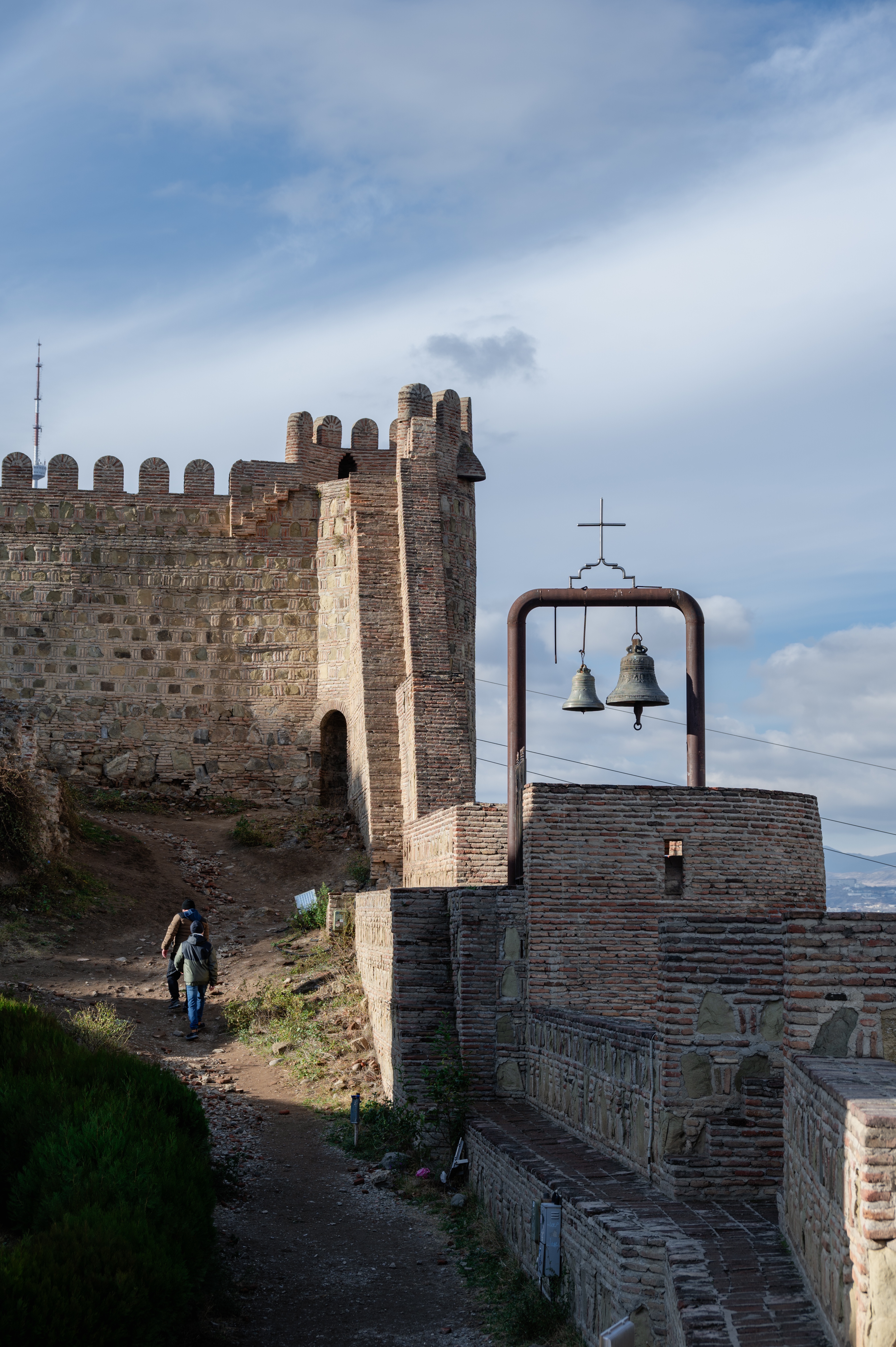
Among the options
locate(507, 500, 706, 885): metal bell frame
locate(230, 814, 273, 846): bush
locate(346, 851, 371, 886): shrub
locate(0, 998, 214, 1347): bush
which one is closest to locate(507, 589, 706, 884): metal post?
locate(507, 500, 706, 885): metal bell frame

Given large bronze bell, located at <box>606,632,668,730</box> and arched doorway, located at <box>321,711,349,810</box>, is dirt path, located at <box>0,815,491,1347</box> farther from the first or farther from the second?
large bronze bell, located at <box>606,632,668,730</box>

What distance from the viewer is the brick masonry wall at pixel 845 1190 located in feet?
12.8

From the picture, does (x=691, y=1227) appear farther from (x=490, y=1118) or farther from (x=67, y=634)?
(x=67, y=634)

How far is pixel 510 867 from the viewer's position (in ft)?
35.0

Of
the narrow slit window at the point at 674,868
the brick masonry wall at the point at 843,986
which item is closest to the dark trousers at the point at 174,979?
the narrow slit window at the point at 674,868

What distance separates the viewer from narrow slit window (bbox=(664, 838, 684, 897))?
10375mm

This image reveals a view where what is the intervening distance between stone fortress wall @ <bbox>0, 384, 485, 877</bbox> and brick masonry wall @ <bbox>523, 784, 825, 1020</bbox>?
1012cm

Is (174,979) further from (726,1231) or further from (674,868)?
(726,1231)

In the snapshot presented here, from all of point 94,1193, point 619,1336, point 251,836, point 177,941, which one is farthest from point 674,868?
point 251,836

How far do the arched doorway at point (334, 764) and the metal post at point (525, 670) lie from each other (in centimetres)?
944

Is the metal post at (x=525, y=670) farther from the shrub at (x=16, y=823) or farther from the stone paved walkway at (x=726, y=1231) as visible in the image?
the shrub at (x=16, y=823)

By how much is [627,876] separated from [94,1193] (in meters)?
4.92

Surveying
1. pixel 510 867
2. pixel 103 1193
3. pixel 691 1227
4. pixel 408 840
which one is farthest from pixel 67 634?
pixel 691 1227

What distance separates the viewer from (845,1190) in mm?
4199
